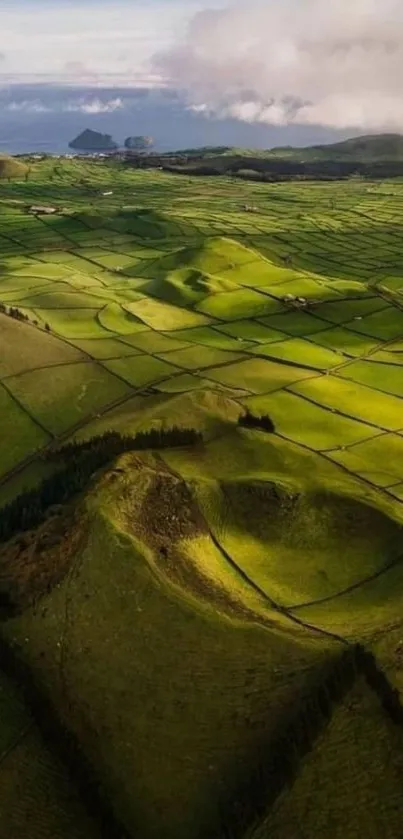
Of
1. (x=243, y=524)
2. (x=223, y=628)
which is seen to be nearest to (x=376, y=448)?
(x=243, y=524)

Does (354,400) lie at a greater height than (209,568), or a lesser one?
greater

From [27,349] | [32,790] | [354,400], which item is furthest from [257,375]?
[32,790]

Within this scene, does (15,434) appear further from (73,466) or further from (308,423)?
(308,423)

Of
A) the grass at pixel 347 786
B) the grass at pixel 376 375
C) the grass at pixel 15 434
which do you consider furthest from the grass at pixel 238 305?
the grass at pixel 347 786

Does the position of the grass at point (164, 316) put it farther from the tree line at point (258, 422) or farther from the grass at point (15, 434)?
the tree line at point (258, 422)

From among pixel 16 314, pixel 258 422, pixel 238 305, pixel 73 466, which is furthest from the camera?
pixel 238 305

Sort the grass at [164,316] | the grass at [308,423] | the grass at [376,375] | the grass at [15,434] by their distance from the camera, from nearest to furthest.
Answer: the grass at [308,423]
the grass at [15,434]
the grass at [376,375]
the grass at [164,316]
